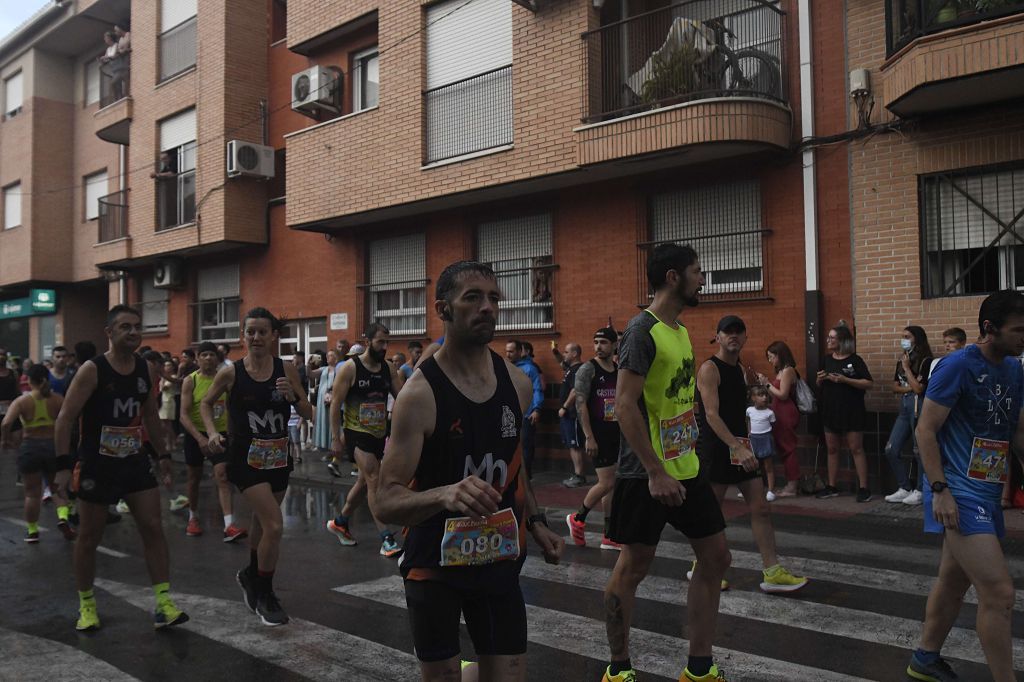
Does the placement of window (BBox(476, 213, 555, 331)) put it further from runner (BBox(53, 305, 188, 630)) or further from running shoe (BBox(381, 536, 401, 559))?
runner (BBox(53, 305, 188, 630))

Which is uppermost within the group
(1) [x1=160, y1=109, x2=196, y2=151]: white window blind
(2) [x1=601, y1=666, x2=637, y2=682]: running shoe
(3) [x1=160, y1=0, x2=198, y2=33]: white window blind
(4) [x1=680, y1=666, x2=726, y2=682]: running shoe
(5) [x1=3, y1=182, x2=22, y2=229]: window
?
(3) [x1=160, y1=0, x2=198, y2=33]: white window blind

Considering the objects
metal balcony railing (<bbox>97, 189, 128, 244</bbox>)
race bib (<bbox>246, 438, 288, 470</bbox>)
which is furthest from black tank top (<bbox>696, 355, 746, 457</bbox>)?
metal balcony railing (<bbox>97, 189, 128, 244</bbox>)

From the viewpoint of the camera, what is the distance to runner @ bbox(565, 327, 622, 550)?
7547 millimetres

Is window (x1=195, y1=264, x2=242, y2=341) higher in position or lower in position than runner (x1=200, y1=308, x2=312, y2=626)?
higher

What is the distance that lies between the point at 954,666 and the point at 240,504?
824 cm

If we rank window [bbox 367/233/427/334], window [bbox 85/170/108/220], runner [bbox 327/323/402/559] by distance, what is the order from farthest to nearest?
window [bbox 85/170/108/220], window [bbox 367/233/427/334], runner [bbox 327/323/402/559]

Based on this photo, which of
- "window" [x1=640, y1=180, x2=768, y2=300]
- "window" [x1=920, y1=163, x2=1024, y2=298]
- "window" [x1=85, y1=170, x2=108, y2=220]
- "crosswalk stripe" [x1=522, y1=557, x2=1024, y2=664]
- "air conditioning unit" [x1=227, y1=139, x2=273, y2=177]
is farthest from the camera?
"window" [x1=85, y1=170, x2=108, y2=220]

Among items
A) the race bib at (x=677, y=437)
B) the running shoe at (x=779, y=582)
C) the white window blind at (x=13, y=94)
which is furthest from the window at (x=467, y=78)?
the white window blind at (x=13, y=94)

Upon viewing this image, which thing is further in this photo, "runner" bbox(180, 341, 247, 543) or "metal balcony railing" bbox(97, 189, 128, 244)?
"metal balcony railing" bbox(97, 189, 128, 244)

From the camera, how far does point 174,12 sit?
20.3m

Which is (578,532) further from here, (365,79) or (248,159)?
(248,159)

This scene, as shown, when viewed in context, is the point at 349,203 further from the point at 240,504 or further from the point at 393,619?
the point at 393,619

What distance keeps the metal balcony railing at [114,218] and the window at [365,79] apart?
27.5 feet

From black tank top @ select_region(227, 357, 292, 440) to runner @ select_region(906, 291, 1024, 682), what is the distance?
417 cm
